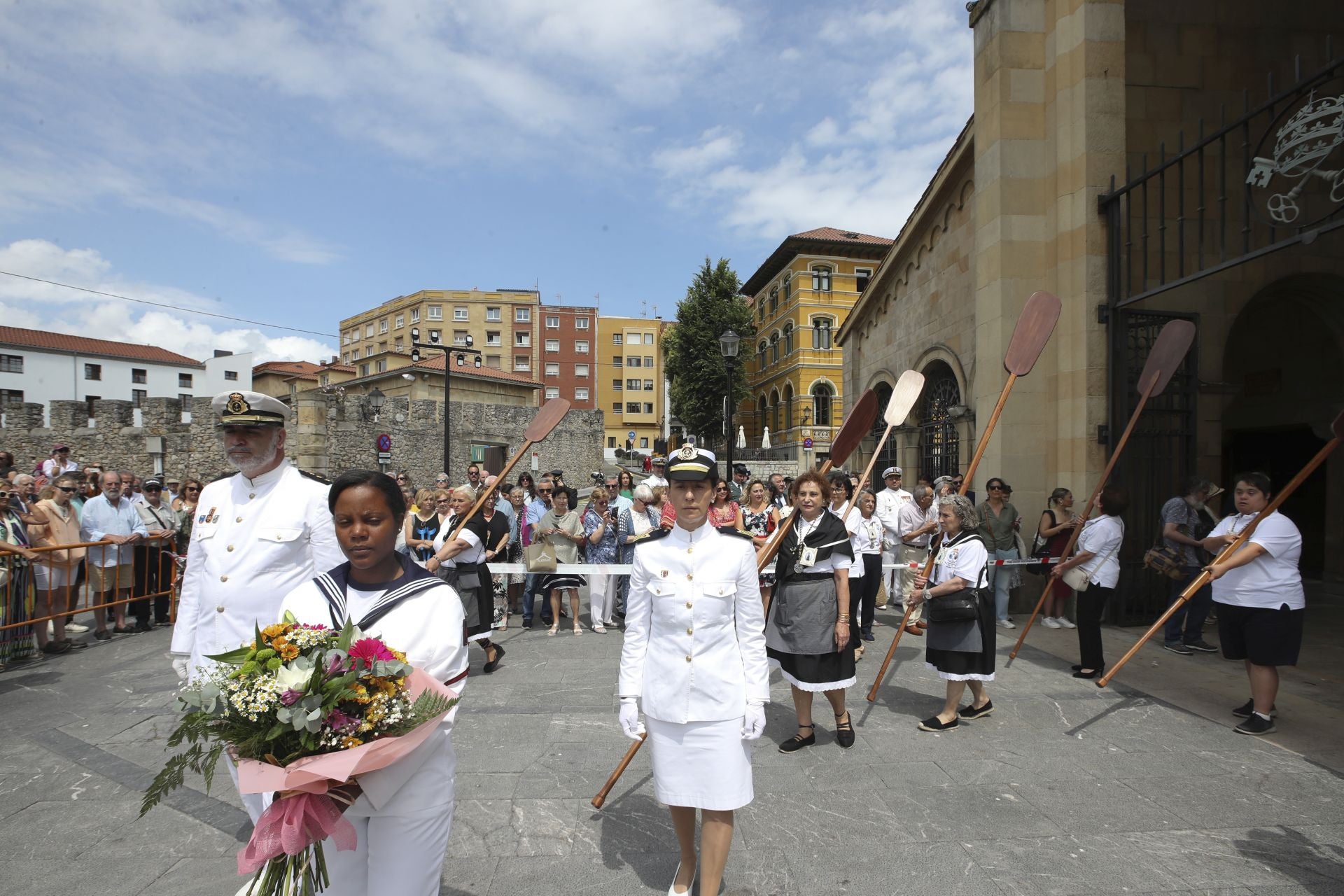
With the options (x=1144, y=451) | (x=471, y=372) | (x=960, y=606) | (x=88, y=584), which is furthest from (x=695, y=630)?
(x=471, y=372)

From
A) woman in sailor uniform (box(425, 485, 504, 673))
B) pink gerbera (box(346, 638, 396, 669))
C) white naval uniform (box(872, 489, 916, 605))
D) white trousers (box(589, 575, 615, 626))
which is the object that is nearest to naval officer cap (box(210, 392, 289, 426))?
pink gerbera (box(346, 638, 396, 669))

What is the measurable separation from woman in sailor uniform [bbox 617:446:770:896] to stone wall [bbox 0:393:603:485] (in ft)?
65.8

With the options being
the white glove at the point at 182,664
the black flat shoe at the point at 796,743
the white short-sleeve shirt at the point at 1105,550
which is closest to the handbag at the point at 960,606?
the black flat shoe at the point at 796,743

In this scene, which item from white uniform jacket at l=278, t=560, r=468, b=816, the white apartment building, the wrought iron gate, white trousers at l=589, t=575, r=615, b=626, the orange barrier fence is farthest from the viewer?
the white apartment building

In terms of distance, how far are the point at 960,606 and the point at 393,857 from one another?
411cm

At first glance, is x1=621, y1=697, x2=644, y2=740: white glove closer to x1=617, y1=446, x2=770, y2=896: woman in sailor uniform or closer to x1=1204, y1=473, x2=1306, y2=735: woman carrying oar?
x1=617, y1=446, x2=770, y2=896: woman in sailor uniform

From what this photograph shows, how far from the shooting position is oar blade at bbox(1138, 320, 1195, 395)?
6.19 m

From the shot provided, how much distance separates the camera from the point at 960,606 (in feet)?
16.1

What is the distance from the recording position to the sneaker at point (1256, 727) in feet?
15.9

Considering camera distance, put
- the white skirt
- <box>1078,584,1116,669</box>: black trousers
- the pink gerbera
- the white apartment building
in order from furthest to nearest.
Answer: the white apartment building, <box>1078,584,1116,669</box>: black trousers, the white skirt, the pink gerbera

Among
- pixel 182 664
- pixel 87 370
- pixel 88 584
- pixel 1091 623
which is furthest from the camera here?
pixel 87 370

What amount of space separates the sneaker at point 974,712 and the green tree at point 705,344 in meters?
39.4

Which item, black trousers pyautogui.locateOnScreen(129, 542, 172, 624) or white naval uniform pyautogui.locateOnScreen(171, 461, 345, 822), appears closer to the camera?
white naval uniform pyautogui.locateOnScreen(171, 461, 345, 822)

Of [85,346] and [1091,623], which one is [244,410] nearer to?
[1091,623]
